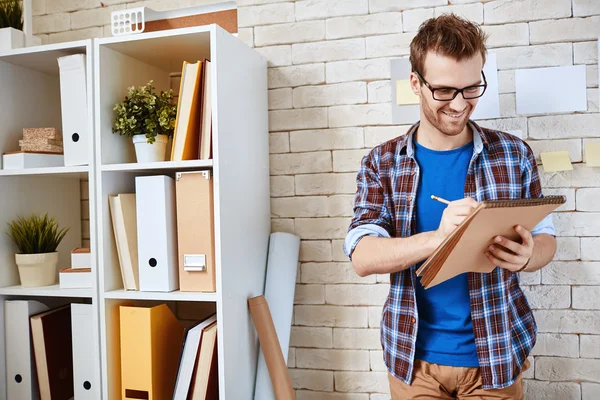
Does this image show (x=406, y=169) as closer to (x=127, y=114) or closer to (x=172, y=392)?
(x=127, y=114)

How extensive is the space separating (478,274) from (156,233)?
0.96m

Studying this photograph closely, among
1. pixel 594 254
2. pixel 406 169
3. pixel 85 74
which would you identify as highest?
pixel 85 74

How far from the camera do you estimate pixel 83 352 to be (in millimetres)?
1732

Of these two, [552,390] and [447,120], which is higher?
[447,120]

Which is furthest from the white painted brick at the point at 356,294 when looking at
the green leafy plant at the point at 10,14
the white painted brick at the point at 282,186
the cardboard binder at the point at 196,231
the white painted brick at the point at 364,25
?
the green leafy plant at the point at 10,14

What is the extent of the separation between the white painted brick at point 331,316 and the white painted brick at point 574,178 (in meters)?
0.75

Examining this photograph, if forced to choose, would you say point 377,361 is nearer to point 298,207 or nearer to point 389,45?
point 298,207

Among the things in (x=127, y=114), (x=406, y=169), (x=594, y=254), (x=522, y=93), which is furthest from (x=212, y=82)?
(x=594, y=254)

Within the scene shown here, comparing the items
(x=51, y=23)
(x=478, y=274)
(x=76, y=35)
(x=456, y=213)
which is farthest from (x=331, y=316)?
(x=51, y=23)

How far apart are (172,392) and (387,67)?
4.37 feet

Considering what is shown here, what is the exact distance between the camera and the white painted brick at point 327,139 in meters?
1.86

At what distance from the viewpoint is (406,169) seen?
1425mm

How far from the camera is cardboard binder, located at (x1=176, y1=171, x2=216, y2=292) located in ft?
5.19

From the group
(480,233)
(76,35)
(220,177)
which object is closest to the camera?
(480,233)
